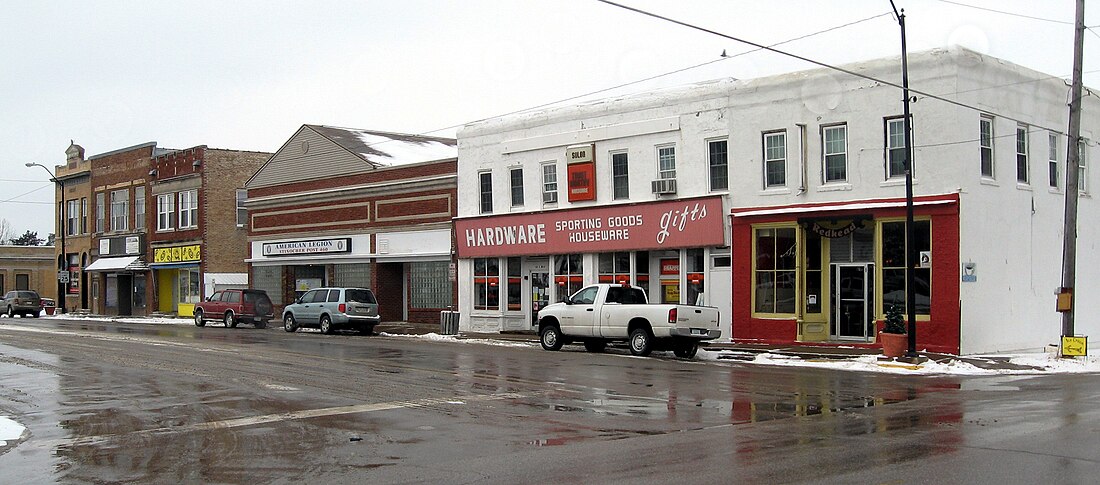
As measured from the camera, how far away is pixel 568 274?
114ft

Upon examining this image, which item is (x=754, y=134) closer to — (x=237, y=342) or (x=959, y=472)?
(x=237, y=342)

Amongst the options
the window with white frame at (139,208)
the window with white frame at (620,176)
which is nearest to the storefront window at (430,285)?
the window with white frame at (620,176)

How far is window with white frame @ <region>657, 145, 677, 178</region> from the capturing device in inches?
1228

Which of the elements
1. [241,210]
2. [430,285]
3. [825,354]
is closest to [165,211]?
[241,210]

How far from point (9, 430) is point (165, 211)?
46.6 metres

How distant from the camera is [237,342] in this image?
98.2ft

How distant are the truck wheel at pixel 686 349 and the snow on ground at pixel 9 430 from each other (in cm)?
1560

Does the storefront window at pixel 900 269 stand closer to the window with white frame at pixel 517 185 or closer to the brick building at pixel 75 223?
the window with white frame at pixel 517 185

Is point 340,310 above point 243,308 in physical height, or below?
above

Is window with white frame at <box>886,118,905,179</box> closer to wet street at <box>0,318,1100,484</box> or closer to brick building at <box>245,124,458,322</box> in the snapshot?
wet street at <box>0,318,1100,484</box>

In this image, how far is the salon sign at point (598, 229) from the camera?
99.0 ft

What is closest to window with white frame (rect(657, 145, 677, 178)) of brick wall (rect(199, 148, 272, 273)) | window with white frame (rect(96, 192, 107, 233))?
brick wall (rect(199, 148, 272, 273))

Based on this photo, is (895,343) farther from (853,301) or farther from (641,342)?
(641,342)

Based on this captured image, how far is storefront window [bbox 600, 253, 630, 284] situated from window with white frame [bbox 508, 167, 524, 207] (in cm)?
420
